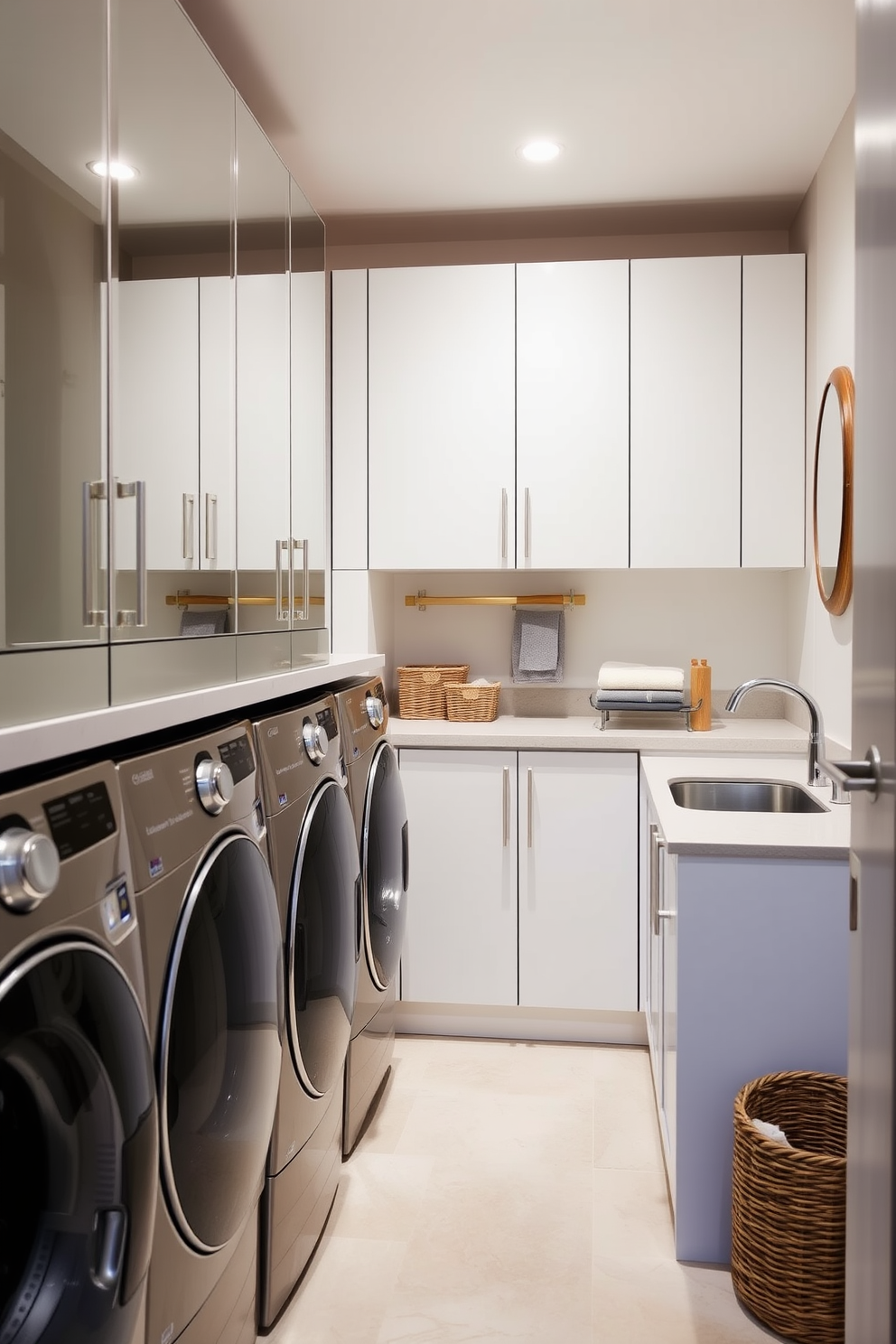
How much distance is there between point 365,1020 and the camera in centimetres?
243

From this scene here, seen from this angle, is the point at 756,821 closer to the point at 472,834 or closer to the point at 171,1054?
the point at 472,834

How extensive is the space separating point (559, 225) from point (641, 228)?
277 millimetres

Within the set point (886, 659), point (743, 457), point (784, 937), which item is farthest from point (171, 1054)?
point (743, 457)

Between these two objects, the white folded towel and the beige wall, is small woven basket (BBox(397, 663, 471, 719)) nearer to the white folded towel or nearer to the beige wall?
the white folded towel

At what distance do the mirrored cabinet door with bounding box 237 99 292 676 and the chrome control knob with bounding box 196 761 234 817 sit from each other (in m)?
0.58

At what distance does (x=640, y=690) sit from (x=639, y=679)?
0.03m

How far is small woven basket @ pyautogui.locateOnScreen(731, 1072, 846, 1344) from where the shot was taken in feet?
5.69

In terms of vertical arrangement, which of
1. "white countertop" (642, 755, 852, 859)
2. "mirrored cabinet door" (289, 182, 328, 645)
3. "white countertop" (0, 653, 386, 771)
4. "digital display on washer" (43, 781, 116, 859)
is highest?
"mirrored cabinet door" (289, 182, 328, 645)

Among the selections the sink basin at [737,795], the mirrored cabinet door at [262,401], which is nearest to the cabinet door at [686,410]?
the sink basin at [737,795]

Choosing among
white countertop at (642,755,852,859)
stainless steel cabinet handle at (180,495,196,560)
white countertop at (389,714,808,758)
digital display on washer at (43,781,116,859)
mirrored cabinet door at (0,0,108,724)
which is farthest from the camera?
white countertop at (389,714,808,758)

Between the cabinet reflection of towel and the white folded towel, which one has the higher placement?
the cabinet reflection of towel

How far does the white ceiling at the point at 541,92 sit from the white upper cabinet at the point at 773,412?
0.31 m

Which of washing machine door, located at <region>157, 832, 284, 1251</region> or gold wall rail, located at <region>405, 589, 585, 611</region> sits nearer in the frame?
washing machine door, located at <region>157, 832, 284, 1251</region>

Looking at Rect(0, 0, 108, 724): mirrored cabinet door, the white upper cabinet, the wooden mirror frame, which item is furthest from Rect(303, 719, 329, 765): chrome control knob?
the white upper cabinet
